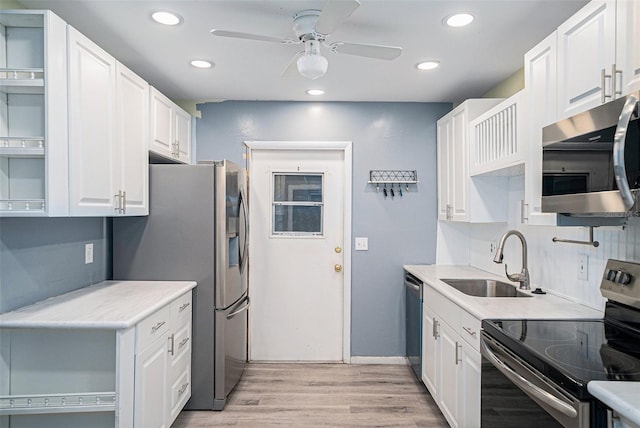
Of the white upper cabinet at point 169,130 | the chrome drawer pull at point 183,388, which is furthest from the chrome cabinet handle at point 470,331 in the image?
the white upper cabinet at point 169,130

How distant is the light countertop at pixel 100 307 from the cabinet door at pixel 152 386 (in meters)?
0.22

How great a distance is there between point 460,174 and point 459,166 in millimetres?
69

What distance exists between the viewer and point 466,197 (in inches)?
117

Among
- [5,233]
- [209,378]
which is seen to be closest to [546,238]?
[209,378]

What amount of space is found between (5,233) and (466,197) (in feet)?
9.30

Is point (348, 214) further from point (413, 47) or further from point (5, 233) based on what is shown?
point (5, 233)

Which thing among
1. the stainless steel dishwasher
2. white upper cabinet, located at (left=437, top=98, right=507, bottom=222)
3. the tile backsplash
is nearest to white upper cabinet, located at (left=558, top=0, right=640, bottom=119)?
the tile backsplash

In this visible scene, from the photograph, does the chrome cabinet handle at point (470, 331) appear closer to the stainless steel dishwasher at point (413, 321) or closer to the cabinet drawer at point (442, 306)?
the cabinet drawer at point (442, 306)

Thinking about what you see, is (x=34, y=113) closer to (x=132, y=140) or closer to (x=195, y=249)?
(x=132, y=140)

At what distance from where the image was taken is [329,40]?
7.66 feet

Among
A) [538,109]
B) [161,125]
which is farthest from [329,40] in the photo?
[161,125]

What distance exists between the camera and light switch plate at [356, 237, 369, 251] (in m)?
3.64

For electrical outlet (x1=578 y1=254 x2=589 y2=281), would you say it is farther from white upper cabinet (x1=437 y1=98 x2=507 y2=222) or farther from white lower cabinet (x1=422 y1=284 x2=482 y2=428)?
white upper cabinet (x1=437 y1=98 x2=507 y2=222)

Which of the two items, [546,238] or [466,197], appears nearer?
[546,238]
